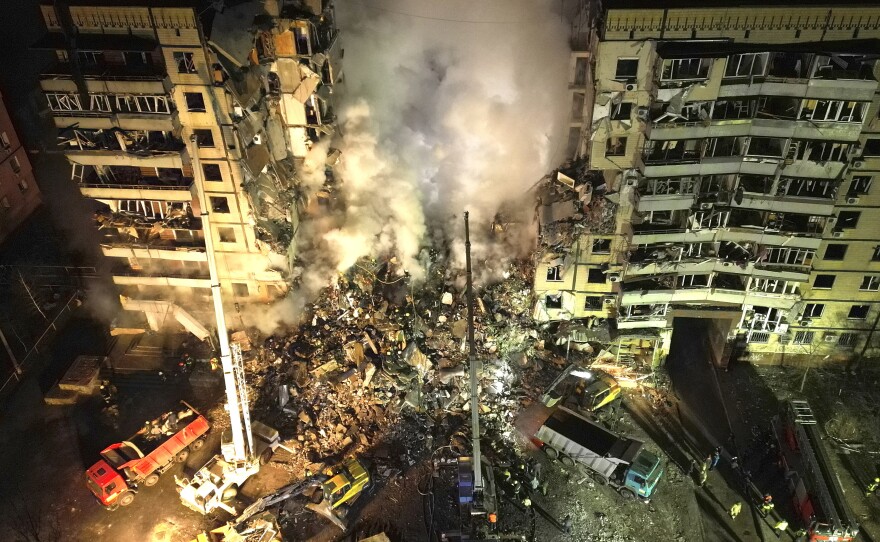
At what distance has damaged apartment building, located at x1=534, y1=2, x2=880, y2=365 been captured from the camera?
96.2 ft

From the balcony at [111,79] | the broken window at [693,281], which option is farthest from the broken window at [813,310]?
the balcony at [111,79]

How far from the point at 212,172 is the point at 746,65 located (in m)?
27.0

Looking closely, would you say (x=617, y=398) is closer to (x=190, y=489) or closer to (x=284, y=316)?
(x=284, y=316)

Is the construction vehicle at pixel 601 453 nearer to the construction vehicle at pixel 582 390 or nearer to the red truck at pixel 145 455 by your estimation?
the construction vehicle at pixel 582 390

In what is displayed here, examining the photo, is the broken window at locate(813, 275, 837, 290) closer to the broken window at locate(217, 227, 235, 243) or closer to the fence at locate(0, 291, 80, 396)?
the broken window at locate(217, 227, 235, 243)

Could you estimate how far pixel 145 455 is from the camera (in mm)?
33812

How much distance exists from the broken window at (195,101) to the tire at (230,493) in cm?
1899

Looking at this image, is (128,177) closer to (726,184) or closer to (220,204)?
(220,204)

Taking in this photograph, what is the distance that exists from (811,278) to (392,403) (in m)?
24.1

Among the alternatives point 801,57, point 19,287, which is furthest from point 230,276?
Result: point 801,57

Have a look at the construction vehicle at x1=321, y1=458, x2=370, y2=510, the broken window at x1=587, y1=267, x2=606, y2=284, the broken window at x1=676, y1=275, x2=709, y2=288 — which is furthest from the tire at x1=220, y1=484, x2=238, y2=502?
the broken window at x1=676, y1=275, x2=709, y2=288

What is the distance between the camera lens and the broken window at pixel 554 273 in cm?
3766

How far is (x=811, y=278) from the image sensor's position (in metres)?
36.6

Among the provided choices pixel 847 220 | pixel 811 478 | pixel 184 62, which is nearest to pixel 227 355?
pixel 184 62
